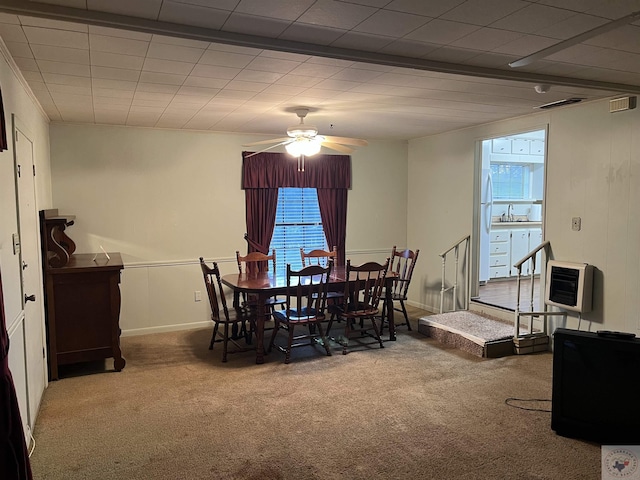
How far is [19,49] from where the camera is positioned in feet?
8.49

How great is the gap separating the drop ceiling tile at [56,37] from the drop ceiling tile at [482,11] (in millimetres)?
1847

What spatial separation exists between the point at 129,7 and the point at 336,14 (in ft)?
3.06

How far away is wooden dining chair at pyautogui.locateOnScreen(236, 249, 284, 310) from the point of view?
5.02 m

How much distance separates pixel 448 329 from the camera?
4902 mm

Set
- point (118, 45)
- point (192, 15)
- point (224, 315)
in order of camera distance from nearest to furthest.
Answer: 1. point (192, 15)
2. point (118, 45)
3. point (224, 315)

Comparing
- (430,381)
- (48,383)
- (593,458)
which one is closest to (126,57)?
(48,383)

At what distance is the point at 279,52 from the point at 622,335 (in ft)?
8.53

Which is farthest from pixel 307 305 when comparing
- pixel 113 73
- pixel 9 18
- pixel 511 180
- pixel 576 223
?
pixel 511 180

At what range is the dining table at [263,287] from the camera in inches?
169

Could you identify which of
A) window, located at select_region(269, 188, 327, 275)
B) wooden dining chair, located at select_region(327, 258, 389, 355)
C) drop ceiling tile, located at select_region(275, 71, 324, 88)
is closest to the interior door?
drop ceiling tile, located at select_region(275, 71, 324, 88)

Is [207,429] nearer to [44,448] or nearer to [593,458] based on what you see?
[44,448]

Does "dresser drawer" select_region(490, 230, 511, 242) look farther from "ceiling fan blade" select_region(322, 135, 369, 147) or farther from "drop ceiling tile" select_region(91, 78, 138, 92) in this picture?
"drop ceiling tile" select_region(91, 78, 138, 92)

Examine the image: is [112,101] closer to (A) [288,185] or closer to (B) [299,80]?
(B) [299,80]

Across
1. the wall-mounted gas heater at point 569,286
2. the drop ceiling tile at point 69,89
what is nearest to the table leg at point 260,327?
the drop ceiling tile at point 69,89
